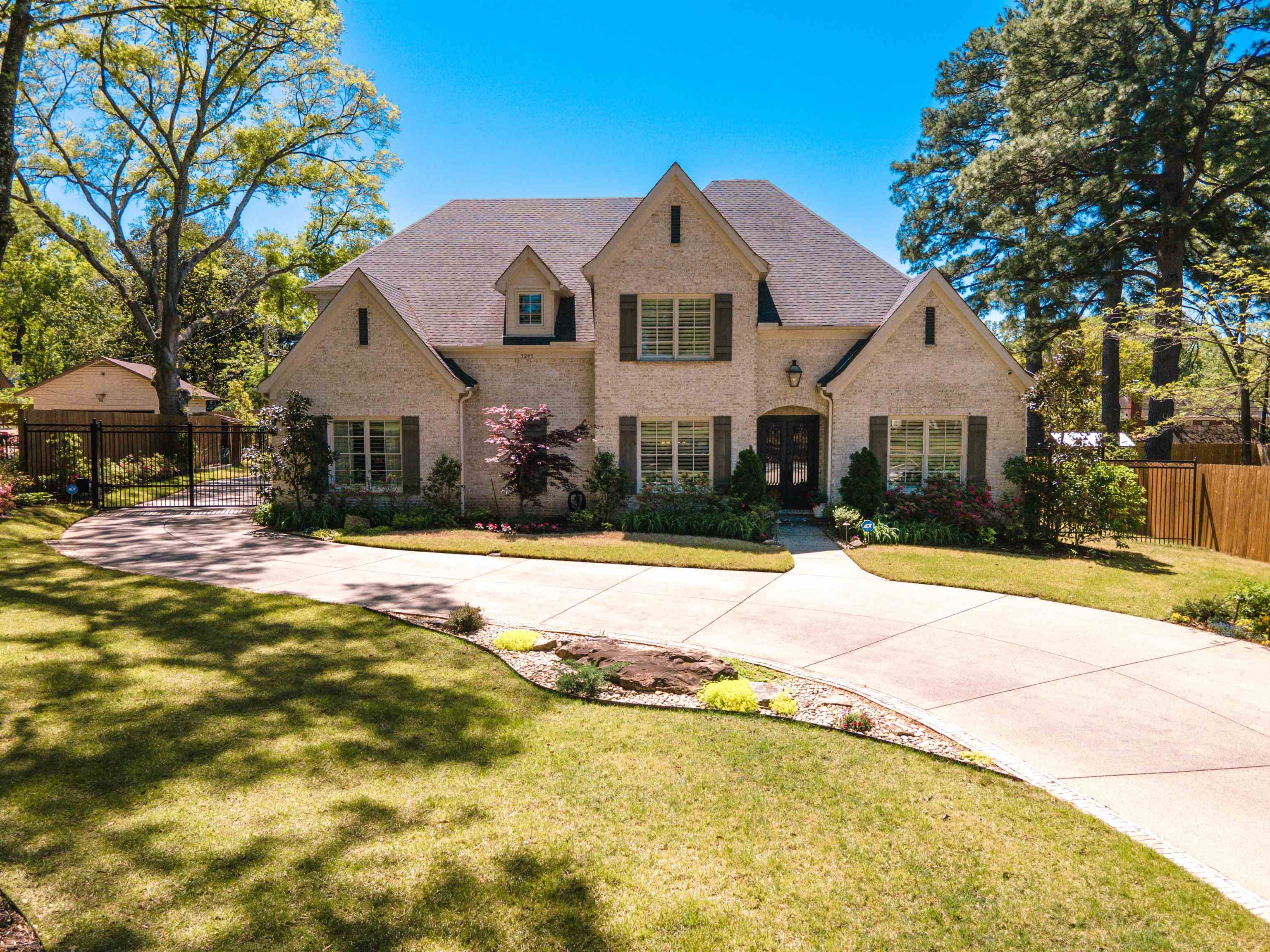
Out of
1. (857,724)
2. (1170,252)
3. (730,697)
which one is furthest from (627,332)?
(1170,252)

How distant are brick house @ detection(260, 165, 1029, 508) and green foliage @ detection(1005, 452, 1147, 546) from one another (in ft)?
4.71

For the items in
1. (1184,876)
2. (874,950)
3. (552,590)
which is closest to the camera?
(874,950)

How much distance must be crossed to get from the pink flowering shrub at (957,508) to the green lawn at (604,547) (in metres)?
3.58

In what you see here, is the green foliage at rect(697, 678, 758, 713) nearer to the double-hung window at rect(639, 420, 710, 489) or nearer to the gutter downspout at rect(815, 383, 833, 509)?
the double-hung window at rect(639, 420, 710, 489)

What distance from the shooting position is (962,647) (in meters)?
7.27

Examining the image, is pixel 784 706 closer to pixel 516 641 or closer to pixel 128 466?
pixel 516 641

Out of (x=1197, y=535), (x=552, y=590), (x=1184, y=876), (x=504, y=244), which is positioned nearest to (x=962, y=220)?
(x=1197, y=535)

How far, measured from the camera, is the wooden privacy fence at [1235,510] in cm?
1256

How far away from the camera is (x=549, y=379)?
16891 mm

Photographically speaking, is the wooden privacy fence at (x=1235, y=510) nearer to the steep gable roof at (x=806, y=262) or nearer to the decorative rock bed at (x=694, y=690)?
the steep gable roof at (x=806, y=262)

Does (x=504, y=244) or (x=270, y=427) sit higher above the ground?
(x=504, y=244)

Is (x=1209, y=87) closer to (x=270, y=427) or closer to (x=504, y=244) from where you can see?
(x=504, y=244)

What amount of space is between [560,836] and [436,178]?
21468 mm

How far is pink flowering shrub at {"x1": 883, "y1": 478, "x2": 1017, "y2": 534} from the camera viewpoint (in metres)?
14.5
